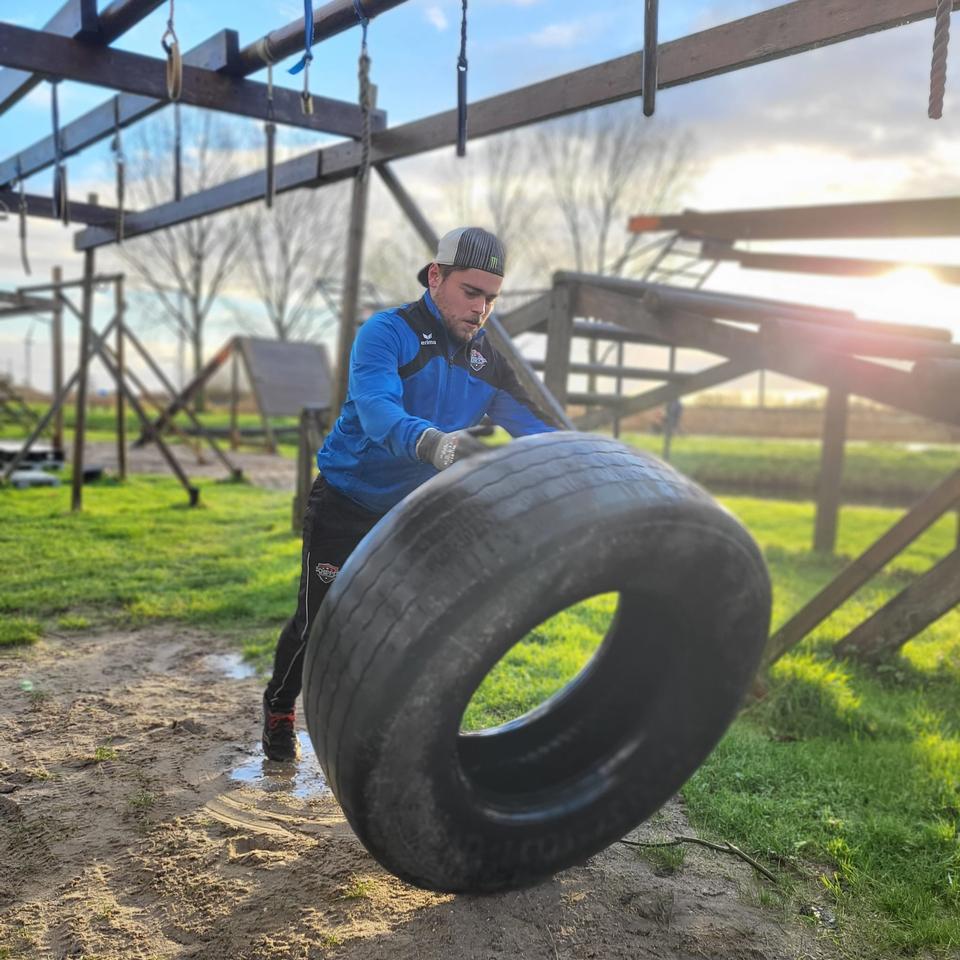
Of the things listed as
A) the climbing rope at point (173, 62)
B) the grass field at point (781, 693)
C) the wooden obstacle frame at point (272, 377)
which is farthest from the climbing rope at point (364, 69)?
the wooden obstacle frame at point (272, 377)

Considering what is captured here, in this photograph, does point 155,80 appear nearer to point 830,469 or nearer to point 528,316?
point 528,316

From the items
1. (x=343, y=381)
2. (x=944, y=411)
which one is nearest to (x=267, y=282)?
(x=343, y=381)

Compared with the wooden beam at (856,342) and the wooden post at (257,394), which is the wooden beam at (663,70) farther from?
the wooden post at (257,394)

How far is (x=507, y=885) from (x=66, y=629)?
4.14 m

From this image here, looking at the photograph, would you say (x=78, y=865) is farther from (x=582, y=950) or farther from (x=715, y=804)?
(x=715, y=804)

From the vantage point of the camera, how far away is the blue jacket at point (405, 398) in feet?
8.65

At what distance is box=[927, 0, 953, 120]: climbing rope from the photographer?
2.63m

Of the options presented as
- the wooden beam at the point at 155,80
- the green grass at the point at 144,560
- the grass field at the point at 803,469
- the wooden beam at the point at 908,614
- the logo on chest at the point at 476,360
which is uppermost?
the wooden beam at the point at 155,80

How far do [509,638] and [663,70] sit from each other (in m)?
2.80

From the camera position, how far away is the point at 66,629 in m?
5.38

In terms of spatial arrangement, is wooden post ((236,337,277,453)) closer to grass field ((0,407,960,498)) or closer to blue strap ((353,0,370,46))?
grass field ((0,407,960,498))

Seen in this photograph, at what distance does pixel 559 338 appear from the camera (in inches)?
251

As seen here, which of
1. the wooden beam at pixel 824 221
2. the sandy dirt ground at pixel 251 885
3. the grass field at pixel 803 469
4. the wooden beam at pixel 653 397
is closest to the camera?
the sandy dirt ground at pixel 251 885

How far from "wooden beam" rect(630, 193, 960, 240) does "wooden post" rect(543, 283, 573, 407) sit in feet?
9.40
